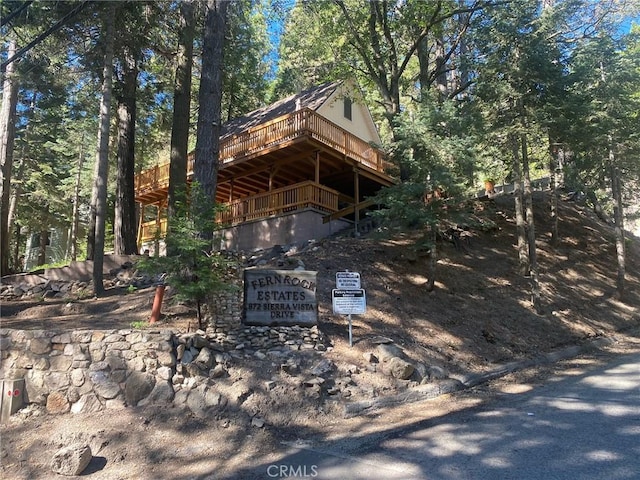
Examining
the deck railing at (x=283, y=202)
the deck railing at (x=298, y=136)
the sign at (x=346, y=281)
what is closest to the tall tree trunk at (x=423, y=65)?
the deck railing at (x=298, y=136)

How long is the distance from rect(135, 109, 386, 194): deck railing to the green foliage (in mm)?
7944

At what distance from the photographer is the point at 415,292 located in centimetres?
1049

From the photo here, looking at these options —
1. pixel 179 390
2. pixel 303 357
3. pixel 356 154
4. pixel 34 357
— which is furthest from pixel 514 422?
pixel 356 154

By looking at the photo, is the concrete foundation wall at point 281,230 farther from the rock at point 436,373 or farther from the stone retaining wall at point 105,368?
the stone retaining wall at point 105,368

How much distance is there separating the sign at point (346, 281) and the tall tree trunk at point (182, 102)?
563 cm

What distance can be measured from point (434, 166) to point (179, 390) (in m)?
7.31

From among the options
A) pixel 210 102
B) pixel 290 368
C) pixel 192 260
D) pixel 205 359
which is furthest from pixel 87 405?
pixel 210 102

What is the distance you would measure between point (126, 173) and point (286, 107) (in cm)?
822

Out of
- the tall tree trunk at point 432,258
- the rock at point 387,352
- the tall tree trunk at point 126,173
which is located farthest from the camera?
the tall tree trunk at point 126,173

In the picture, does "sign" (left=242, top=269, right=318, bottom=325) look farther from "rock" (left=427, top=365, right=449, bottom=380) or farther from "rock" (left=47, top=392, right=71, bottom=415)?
"rock" (left=47, top=392, right=71, bottom=415)

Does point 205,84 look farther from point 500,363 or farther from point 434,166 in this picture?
point 500,363

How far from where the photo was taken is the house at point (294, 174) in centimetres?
1473

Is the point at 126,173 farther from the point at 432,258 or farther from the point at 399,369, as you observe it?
the point at 399,369

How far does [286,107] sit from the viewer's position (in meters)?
19.7
